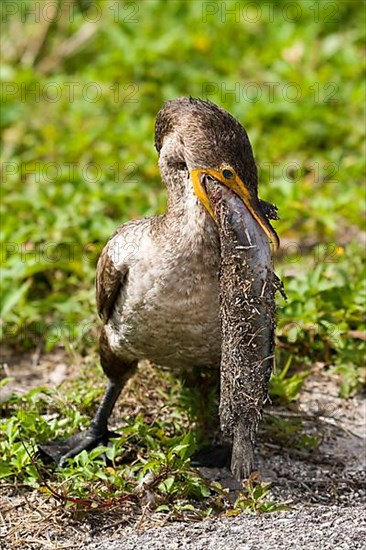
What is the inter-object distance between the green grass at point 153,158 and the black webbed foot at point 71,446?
0.07 m

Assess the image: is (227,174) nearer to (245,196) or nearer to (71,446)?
(245,196)

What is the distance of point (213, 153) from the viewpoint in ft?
13.6

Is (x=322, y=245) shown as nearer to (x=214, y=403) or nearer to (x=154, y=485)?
(x=214, y=403)

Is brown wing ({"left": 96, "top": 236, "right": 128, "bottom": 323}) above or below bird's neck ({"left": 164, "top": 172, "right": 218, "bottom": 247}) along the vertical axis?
below

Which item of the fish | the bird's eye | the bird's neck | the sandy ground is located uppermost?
the bird's eye

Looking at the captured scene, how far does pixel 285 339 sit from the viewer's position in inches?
226

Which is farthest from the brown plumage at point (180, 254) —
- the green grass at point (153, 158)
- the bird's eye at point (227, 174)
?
the green grass at point (153, 158)

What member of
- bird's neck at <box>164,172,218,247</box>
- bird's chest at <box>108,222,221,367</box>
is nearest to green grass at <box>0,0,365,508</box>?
bird's chest at <box>108,222,221,367</box>

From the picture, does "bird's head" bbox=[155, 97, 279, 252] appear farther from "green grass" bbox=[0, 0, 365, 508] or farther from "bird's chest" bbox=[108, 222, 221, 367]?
"green grass" bbox=[0, 0, 365, 508]

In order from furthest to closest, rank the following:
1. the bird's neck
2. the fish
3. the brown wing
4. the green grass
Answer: the green grass, the brown wing, the bird's neck, the fish

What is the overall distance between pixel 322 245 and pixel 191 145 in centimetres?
258

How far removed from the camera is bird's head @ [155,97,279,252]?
4.11 m

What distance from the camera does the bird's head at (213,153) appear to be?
4.11 m

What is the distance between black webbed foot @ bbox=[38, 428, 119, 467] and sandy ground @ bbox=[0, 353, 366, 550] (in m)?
0.29
